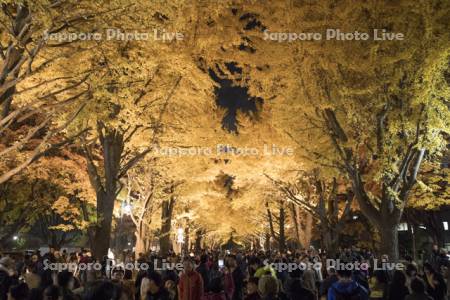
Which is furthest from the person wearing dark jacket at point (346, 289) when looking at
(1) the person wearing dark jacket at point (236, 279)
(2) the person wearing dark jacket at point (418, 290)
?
(1) the person wearing dark jacket at point (236, 279)

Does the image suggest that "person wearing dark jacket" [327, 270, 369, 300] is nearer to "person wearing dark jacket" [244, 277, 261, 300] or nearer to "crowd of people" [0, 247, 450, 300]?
"crowd of people" [0, 247, 450, 300]

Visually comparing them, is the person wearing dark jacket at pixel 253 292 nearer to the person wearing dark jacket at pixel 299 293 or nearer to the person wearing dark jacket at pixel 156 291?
the person wearing dark jacket at pixel 299 293

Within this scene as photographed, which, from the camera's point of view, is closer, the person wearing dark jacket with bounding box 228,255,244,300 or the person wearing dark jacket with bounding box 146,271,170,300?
the person wearing dark jacket with bounding box 146,271,170,300

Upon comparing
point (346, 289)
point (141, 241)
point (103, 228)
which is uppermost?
point (103, 228)

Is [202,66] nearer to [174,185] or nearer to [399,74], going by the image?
[399,74]

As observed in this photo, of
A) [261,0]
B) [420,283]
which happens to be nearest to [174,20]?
[261,0]

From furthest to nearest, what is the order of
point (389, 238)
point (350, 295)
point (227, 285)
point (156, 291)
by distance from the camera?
point (389, 238)
point (227, 285)
point (156, 291)
point (350, 295)

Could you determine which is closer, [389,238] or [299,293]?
[299,293]

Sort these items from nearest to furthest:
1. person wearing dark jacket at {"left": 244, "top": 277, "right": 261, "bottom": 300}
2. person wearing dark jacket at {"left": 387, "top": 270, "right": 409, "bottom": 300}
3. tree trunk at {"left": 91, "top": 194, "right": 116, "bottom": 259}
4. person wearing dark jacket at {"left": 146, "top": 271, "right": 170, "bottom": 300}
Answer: person wearing dark jacket at {"left": 244, "top": 277, "right": 261, "bottom": 300}
person wearing dark jacket at {"left": 146, "top": 271, "right": 170, "bottom": 300}
person wearing dark jacket at {"left": 387, "top": 270, "right": 409, "bottom": 300}
tree trunk at {"left": 91, "top": 194, "right": 116, "bottom": 259}

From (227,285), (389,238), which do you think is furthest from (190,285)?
(389,238)

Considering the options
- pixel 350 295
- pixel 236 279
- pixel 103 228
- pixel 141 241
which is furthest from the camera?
pixel 141 241

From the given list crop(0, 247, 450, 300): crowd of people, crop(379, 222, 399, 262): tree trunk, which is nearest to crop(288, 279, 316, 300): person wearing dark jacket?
crop(0, 247, 450, 300): crowd of people

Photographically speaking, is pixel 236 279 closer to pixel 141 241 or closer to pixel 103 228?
pixel 103 228

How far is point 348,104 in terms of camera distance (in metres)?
13.2
